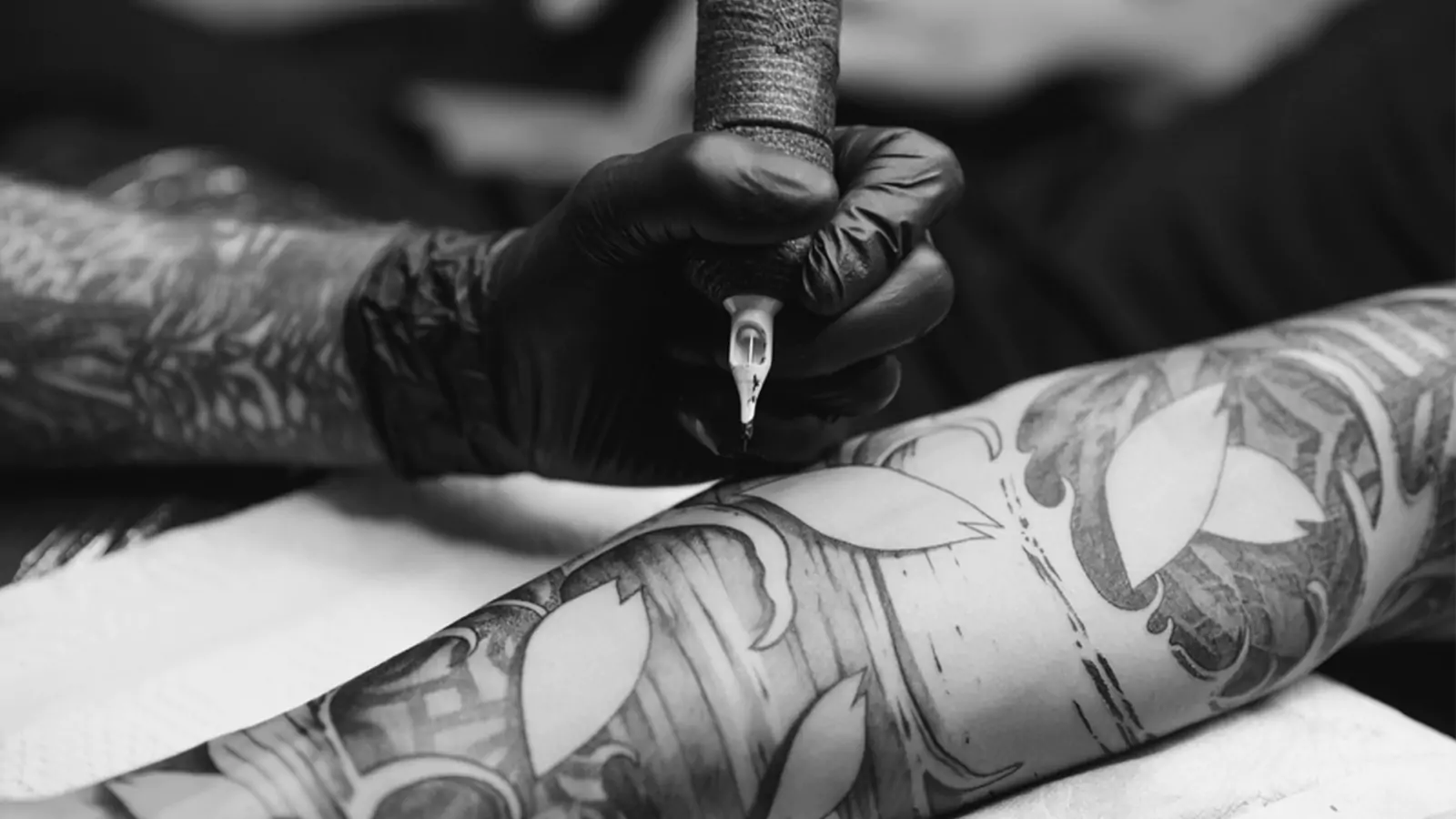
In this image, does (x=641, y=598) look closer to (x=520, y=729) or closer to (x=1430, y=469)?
(x=520, y=729)

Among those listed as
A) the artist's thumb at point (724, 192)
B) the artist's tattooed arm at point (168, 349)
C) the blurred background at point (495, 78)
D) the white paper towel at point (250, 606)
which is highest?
the blurred background at point (495, 78)

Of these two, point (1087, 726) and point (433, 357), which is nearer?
point (1087, 726)

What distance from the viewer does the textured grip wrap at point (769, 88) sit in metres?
0.83

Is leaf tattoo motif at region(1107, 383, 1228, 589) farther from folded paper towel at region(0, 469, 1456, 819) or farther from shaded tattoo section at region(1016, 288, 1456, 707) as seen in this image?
folded paper towel at region(0, 469, 1456, 819)

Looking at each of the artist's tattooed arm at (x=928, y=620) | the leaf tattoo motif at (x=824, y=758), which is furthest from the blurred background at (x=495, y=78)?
the leaf tattoo motif at (x=824, y=758)

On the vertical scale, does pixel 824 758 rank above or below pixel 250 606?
below

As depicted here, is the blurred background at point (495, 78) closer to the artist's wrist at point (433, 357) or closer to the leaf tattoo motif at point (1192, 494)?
the artist's wrist at point (433, 357)

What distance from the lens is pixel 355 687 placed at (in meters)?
0.78

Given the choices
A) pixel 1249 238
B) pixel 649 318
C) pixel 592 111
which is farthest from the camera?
pixel 592 111

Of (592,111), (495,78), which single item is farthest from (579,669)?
(495,78)

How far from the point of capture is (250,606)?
3.48 ft

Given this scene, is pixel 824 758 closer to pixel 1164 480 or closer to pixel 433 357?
pixel 1164 480

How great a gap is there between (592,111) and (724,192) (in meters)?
1.71

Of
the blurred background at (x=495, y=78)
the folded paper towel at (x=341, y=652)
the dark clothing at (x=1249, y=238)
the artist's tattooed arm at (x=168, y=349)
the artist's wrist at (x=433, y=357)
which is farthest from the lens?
the blurred background at (x=495, y=78)
